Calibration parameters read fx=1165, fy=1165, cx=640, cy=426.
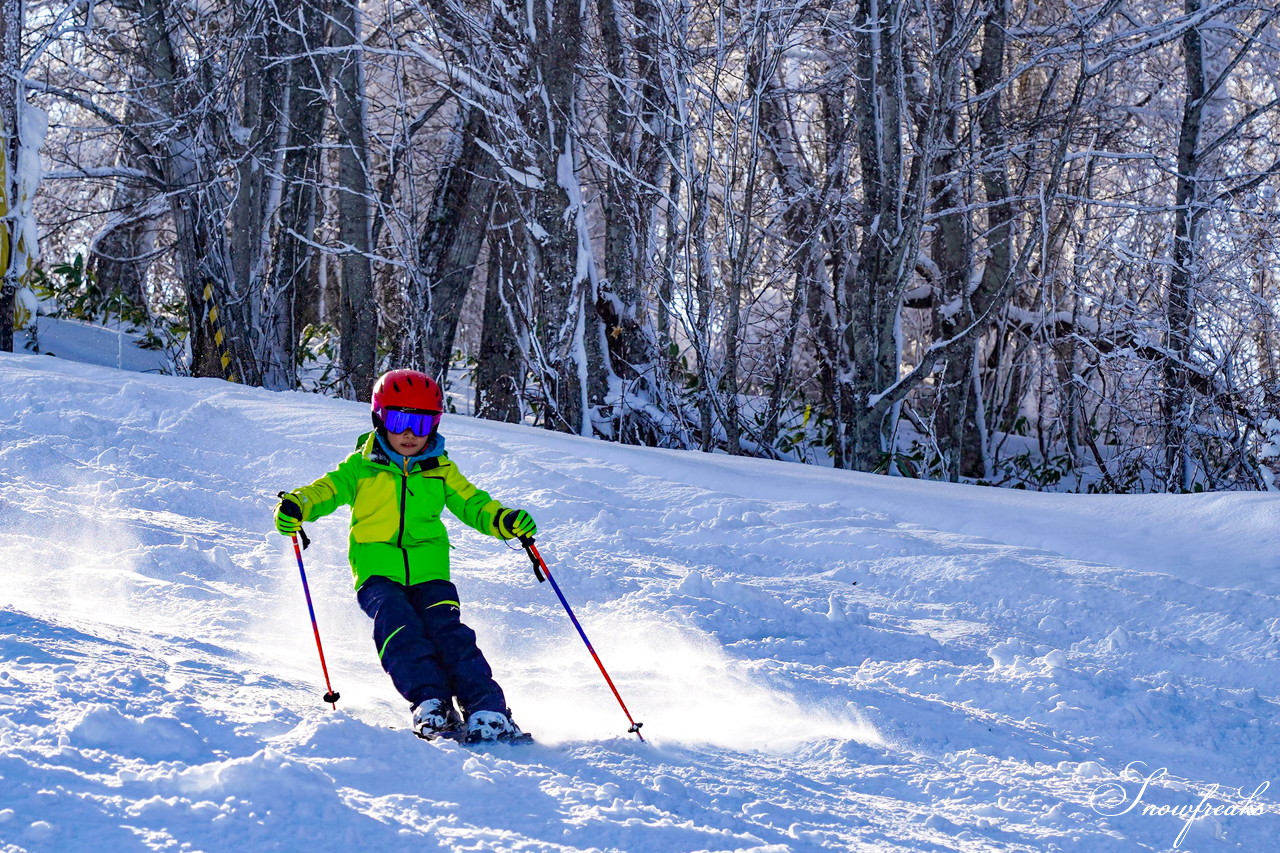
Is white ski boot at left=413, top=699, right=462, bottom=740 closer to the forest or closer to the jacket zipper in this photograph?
the jacket zipper

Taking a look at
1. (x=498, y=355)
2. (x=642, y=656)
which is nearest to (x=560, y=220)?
(x=498, y=355)

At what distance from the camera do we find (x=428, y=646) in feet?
12.4

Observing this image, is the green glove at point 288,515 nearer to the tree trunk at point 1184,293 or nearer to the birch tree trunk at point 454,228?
the tree trunk at point 1184,293

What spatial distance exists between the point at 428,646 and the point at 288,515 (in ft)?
2.11

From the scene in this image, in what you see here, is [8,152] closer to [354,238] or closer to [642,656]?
[354,238]

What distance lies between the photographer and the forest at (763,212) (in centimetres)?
825

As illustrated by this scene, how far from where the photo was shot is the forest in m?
8.25

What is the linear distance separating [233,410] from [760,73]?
404 centimetres

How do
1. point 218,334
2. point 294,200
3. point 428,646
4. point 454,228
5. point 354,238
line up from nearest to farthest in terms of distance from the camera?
1. point 428,646
2. point 218,334
3. point 454,228
4. point 354,238
5. point 294,200

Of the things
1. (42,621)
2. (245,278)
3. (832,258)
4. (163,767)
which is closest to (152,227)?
(245,278)

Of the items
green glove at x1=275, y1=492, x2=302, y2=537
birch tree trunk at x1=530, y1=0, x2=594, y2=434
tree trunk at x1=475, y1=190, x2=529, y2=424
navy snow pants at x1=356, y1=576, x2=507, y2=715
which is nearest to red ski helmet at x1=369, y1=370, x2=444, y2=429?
green glove at x1=275, y1=492, x2=302, y2=537

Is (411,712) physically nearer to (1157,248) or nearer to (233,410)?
(233,410)

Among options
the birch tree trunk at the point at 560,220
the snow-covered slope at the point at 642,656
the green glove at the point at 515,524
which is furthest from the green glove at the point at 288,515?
the birch tree trunk at the point at 560,220

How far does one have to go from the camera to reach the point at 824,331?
1096 cm
